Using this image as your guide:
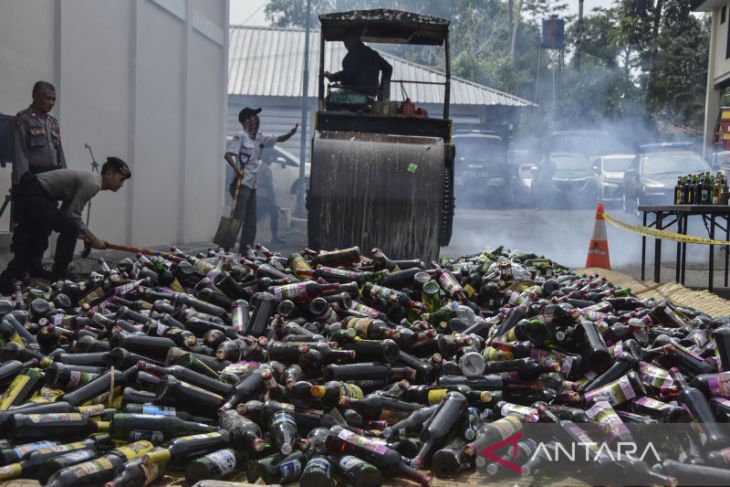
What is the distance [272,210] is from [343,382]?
14440mm

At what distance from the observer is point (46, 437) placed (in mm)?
4246

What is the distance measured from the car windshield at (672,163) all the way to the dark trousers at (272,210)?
38.1 feet

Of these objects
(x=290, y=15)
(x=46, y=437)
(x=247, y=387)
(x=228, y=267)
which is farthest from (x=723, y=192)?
(x=290, y=15)

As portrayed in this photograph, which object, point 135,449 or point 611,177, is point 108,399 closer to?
point 135,449

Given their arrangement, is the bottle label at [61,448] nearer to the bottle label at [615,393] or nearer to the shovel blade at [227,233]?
the bottle label at [615,393]

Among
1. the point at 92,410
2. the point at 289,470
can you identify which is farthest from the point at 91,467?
the point at 289,470

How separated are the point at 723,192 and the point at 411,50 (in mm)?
55735

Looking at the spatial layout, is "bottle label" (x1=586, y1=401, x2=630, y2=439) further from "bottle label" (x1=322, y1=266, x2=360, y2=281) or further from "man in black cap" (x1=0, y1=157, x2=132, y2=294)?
"man in black cap" (x1=0, y1=157, x2=132, y2=294)

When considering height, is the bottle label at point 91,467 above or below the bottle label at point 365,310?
below

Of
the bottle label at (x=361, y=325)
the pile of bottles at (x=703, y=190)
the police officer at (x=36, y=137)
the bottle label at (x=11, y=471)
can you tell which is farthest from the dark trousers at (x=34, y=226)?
the pile of bottles at (x=703, y=190)

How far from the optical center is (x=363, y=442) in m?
4.03

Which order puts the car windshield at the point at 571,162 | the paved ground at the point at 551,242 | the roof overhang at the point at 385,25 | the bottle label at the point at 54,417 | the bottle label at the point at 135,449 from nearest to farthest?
the bottle label at the point at 135,449
the bottle label at the point at 54,417
the roof overhang at the point at 385,25
the paved ground at the point at 551,242
the car windshield at the point at 571,162

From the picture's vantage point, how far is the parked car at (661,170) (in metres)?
23.3

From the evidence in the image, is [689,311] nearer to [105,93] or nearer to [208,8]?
[105,93]
